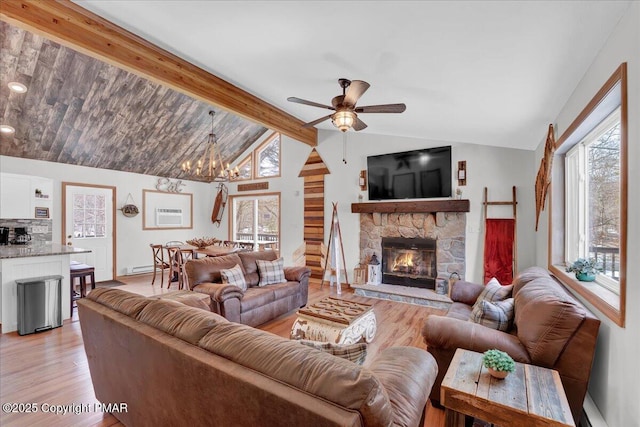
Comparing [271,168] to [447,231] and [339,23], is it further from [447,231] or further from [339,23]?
[339,23]

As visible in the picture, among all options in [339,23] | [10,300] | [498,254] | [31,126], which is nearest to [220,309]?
[10,300]

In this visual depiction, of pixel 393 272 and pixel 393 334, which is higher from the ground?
pixel 393 272

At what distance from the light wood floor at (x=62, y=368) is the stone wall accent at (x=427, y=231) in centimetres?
101

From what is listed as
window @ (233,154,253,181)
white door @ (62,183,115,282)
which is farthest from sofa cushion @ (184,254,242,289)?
window @ (233,154,253,181)

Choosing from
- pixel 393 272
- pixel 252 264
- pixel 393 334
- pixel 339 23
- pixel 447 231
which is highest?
pixel 339 23

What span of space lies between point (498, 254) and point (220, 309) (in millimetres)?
4061

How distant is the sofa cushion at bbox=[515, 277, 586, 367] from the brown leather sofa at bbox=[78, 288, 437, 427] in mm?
781

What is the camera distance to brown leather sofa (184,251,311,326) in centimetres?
323

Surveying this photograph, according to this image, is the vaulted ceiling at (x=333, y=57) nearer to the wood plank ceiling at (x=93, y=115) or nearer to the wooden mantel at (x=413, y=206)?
the wood plank ceiling at (x=93, y=115)

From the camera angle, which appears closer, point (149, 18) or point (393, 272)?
point (149, 18)

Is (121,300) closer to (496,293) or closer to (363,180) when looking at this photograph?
(496,293)

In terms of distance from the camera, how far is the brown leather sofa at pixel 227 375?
36.3 inches

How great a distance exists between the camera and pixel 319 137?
20.6ft

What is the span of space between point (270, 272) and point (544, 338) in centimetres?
317
